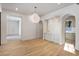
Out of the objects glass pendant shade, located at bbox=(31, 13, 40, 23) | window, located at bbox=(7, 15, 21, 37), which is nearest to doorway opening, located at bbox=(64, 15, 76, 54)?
glass pendant shade, located at bbox=(31, 13, 40, 23)

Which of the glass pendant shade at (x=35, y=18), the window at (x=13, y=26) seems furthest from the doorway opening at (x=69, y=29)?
the window at (x=13, y=26)

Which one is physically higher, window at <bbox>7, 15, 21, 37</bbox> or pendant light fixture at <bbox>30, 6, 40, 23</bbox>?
pendant light fixture at <bbox>30, 6, 40, 23</bbox>

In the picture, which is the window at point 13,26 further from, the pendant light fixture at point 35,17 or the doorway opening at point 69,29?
the doorway opening at point 69,29

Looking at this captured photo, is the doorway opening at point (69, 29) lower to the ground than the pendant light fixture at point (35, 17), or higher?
lower

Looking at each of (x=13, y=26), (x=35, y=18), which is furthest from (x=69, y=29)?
(x=13, y=26)

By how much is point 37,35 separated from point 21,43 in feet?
1.76

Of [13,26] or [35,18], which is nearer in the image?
[35,18]

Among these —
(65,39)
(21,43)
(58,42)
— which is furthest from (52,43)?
(21,43)

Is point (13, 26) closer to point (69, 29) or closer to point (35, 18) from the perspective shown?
point (35, 18)

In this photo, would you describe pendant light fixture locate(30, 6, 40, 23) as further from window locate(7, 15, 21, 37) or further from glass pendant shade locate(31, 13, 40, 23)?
window locate(7, 15, 21, 37)

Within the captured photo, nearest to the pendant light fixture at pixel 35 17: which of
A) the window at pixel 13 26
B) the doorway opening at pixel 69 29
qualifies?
the window at pixel 13 26

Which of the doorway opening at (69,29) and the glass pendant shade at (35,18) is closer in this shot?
the glass pendant shade at (35,18)

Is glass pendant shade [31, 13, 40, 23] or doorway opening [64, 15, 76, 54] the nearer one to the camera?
glass pendant shade [31, 13, 40, 23]

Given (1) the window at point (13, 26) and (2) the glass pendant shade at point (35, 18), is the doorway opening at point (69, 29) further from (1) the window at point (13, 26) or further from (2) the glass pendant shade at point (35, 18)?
(1) the window at point (13, 26)
